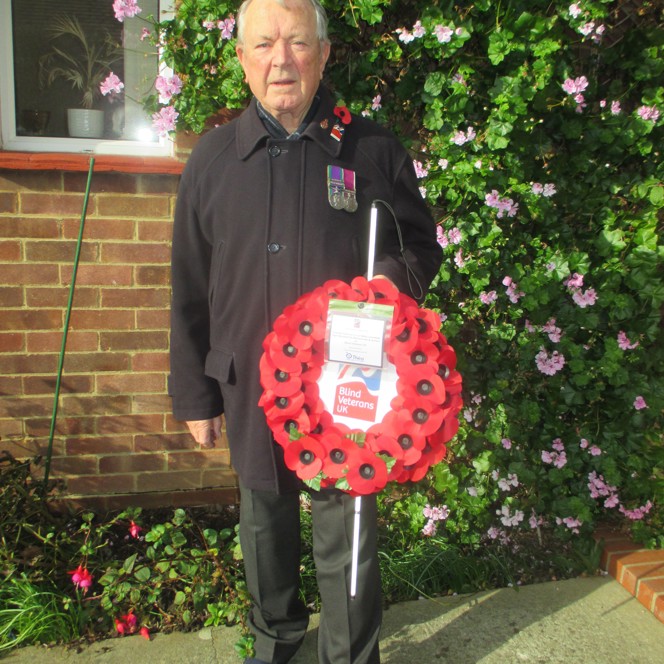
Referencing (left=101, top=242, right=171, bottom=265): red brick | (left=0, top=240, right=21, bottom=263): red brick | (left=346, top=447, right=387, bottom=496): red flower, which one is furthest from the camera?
(left=101, top=242, right=171, bottom=265): red brick

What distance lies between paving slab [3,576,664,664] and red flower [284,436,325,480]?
3.47ft

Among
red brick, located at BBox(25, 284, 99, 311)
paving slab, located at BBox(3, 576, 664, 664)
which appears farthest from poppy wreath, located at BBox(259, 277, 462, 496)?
red brick, located at BBox(25, 284, 99, 311)

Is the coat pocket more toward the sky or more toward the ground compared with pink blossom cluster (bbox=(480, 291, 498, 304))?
more toward the ground

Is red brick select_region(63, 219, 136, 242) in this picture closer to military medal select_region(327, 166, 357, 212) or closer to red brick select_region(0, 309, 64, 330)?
red brick select_region(0, 309, 64, 330)

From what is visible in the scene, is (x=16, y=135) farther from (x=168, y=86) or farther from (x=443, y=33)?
(x=443, y=33)

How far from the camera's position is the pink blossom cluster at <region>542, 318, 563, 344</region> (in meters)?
2.90

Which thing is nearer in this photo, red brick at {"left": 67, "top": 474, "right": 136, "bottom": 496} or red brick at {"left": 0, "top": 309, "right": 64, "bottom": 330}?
red brick at {"left": 0, "top": 309, "right": 64, "bottom": 330}

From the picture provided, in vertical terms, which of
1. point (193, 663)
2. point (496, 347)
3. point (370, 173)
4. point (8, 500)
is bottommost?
point (193, 663)

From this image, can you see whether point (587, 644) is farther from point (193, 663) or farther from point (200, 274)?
point (200, 274)

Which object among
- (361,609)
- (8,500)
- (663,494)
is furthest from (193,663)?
(663,494)

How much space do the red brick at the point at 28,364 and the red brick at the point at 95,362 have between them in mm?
64

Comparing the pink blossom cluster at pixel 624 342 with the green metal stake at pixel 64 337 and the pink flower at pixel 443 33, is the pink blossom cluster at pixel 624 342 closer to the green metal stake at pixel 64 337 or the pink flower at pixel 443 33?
the pink flower at pixel 443 33

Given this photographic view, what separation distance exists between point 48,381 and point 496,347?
2.03 meters

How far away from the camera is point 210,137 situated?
2.08 meters
